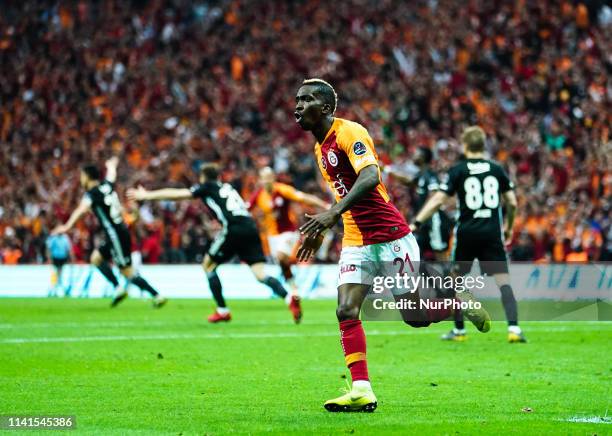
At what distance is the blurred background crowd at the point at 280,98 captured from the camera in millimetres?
25109

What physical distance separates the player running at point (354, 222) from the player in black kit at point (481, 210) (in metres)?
4.77

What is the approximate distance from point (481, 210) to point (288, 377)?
404 cm

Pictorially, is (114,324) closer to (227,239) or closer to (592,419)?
(227,239)

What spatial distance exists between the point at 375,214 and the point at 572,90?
20.0 m

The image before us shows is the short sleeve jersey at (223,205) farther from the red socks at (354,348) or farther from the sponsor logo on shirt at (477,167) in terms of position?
the red socks at (354,348)

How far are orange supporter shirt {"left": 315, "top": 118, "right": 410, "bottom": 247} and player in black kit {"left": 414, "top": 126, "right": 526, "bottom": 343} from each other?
4757 mm

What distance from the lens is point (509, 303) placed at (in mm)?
12422

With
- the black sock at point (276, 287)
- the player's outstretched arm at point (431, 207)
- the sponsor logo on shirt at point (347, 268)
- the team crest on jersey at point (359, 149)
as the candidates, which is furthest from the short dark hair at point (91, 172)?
the team crest on jersey at point (359, 149)

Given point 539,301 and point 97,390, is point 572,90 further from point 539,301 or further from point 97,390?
point 97,390

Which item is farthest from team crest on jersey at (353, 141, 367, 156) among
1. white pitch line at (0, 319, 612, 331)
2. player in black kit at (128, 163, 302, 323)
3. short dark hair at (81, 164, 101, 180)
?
short dark hair at (81, 164, 101, 180)

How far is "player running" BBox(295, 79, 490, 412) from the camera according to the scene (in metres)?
7.12

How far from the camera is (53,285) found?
24.9 meters

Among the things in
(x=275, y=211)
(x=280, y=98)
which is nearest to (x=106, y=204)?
(x=275, y=211)

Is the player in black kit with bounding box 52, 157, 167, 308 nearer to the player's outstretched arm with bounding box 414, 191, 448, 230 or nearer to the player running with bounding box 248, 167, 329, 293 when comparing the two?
the player running with bounding box 248, 167, 329, 293
